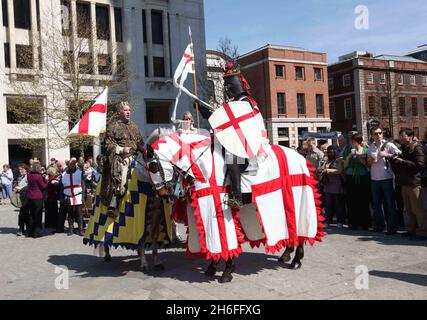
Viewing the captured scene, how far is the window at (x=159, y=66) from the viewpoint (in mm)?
33969

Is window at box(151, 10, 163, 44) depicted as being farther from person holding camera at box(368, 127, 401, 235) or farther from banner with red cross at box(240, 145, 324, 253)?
banner with red cross at box(240, 145, 324, 253)

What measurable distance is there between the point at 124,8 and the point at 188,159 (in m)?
30.1

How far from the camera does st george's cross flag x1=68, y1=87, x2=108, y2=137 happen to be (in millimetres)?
5930

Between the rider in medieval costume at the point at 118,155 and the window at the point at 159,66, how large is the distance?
28666 mm

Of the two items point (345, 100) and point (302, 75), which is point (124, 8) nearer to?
point (302, 75)

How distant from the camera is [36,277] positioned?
6.13m

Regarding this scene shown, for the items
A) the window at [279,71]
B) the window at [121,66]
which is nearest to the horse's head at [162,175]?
the window at [121,66]

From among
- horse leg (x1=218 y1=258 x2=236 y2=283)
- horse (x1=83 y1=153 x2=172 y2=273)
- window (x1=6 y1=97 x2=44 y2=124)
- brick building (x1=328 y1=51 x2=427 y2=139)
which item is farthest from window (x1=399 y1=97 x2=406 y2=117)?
horse leg (x1=218 y1=258 x2=236 y2=283)

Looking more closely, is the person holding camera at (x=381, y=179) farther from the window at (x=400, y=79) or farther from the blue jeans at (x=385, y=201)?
the window at (x=400, y=79)

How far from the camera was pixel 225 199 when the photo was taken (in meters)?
5.27

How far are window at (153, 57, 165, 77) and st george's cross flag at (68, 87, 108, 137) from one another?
28.6 m
